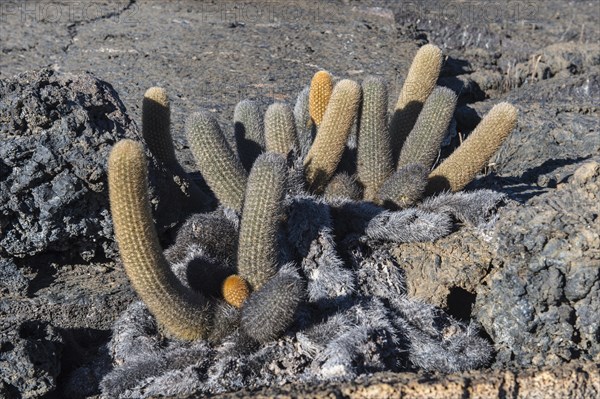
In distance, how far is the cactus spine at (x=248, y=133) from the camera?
4879 mm

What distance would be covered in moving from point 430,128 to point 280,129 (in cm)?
85

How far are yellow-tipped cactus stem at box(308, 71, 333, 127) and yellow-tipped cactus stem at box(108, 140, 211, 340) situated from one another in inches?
59.7

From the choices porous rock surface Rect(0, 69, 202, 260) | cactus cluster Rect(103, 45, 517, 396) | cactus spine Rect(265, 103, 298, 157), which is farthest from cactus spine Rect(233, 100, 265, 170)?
porous rock surface Rect(0, 69, 202, 260)

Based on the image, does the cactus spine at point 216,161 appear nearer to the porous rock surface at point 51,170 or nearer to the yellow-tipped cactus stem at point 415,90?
the porous rock surface at point 51,170

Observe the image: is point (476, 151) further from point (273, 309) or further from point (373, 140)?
point (273, 309)

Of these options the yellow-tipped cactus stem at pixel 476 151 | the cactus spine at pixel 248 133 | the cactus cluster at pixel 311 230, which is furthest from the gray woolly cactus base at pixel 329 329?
the cactus spine at pixel 248 133

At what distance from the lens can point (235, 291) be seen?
379 centimetres

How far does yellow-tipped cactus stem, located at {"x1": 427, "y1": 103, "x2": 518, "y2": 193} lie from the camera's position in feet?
14.8

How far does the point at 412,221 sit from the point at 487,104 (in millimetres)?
3169

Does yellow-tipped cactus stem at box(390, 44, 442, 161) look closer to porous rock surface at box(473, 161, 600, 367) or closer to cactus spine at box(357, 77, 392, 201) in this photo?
cactus spine at box(357, 77, 392, 201)

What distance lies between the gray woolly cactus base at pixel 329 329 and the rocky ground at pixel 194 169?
158mm

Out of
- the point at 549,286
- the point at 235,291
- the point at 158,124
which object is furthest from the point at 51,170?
the point at 549,286

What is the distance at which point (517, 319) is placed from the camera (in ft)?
12.6

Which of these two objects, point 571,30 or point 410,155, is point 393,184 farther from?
point 571,30
